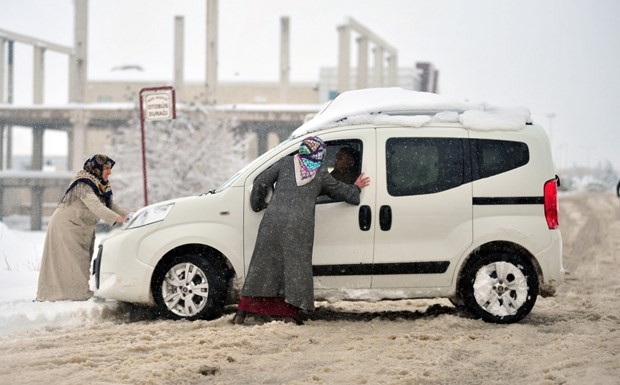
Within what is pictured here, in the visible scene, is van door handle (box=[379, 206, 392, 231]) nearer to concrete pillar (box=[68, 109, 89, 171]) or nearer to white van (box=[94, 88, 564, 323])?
white van (box=[94, 88, 564, 323])

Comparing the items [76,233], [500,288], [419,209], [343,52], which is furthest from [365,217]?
[343,52]

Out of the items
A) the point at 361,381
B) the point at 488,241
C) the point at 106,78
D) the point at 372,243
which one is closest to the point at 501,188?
the point at 488,241

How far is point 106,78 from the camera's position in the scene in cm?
8769

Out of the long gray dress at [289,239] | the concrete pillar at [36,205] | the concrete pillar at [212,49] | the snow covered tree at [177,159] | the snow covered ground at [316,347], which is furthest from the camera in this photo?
the concrete pillar at [36,205]

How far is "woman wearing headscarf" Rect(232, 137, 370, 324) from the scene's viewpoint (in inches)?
313

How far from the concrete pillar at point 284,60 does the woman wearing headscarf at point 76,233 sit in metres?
56.9

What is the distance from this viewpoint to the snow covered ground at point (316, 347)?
5.78 meters

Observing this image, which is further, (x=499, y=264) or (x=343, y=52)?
(x=343, y=52)

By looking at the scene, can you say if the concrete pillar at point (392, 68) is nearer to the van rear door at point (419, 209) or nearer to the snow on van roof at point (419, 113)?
the snow on van roof at point (419, 113)

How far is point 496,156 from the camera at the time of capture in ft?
28.0

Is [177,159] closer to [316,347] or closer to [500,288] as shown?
[500,288]

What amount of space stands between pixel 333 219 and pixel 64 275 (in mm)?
3089

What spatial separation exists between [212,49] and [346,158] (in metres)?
50.0

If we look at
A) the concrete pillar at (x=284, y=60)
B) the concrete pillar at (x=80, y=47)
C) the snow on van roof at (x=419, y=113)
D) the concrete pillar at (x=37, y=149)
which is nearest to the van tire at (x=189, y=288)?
the snow on van roof at (x=419, y=113)
